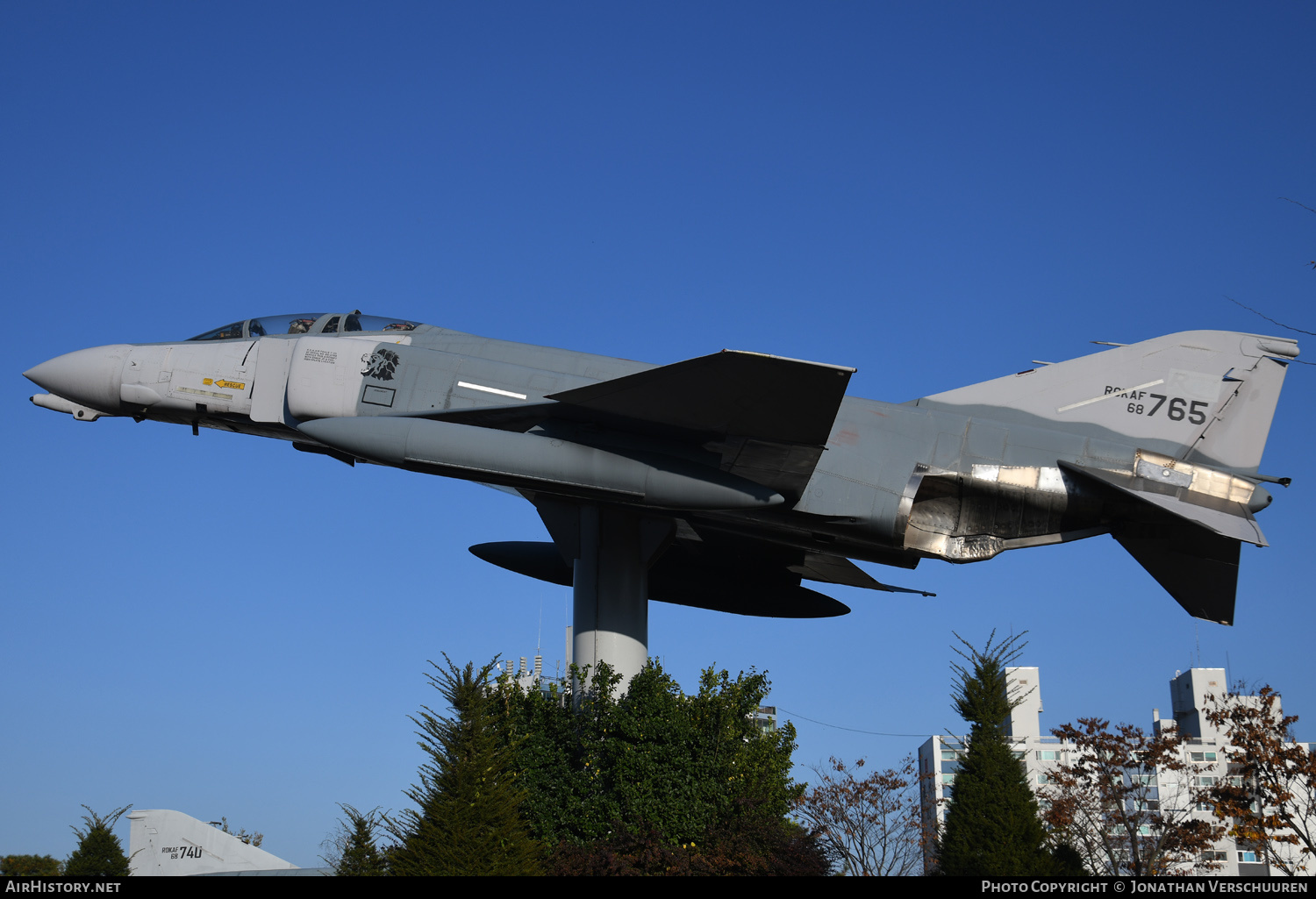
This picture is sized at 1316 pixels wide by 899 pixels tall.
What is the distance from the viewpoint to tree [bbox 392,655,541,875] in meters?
11.6

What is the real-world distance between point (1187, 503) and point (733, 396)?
7.55 metres

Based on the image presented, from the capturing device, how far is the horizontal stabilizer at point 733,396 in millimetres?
13375

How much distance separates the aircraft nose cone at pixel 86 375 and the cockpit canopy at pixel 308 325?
1.43m

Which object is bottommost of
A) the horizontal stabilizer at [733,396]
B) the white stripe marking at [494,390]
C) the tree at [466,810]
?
the tree at [466,810]

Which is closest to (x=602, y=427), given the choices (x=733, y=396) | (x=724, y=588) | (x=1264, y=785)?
(x=733, y=396)

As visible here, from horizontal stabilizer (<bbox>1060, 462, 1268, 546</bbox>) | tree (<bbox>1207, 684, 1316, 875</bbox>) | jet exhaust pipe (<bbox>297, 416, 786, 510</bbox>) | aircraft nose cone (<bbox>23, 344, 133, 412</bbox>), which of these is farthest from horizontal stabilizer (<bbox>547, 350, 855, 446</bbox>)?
tree (<bbox>1207, 684, 1316, 875</bbox>)

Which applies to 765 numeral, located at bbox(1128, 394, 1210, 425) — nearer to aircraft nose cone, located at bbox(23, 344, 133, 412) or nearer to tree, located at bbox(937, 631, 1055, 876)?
tree, located at bbox(937, 631, 1055, 876)

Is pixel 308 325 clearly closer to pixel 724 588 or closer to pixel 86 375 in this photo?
pixel 86 375

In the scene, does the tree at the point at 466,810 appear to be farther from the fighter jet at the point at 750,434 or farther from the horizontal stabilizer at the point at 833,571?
the horizontal stabilizer at the point at 833,571

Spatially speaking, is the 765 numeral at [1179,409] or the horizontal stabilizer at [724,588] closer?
the 765 numeral at [1179,409]

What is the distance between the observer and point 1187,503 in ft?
51.5

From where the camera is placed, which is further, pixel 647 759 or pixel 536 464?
pixel 647 759

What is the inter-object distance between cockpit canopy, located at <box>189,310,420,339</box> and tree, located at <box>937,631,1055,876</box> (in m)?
12.1

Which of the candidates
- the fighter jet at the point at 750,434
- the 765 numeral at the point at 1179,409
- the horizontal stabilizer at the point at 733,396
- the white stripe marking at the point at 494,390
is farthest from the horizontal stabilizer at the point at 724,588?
the 765 numeral at the point at 1179,409
